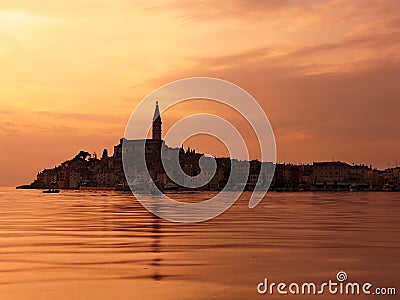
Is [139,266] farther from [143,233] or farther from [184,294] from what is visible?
[143,233]

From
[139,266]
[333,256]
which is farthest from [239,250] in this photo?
[139,266]

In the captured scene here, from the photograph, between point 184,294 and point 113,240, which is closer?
point 184,294

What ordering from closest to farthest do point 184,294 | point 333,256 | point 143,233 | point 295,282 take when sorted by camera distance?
point 184,294
point 295,282
point 333,256
point 143,233

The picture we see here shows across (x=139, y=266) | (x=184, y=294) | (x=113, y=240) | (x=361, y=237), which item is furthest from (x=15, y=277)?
(x=361, y=237)

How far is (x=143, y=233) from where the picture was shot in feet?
116

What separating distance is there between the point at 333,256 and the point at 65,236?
13.8 metres

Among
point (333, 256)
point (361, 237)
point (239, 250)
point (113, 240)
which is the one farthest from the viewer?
point (361, 237)

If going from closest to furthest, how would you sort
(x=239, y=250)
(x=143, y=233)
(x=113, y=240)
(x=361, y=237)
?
1. (x=239, y=250)
2. (x=113, y=240)
3. (x=361, y=237)
4. (x=143, y=233)

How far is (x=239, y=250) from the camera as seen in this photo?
27.0 meters

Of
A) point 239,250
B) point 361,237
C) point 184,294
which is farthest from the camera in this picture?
point 361,237

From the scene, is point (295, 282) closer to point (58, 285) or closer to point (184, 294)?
point (184, 294)

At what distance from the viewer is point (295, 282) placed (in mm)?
19547

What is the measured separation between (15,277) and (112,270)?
10.1ft

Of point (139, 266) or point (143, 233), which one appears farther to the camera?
point (143, 233)
